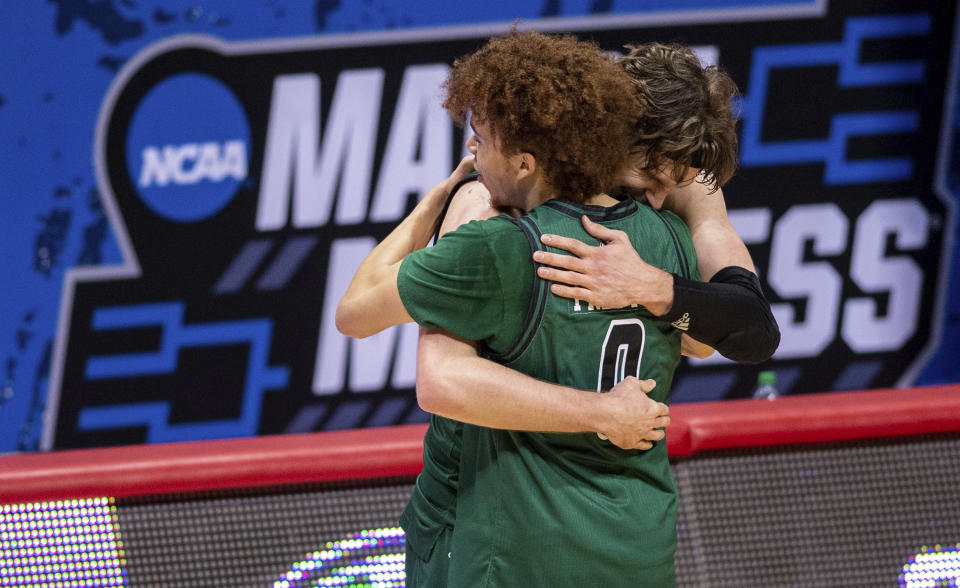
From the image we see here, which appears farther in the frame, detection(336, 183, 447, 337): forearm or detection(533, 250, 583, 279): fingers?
detection(336, 183, 447, 337): forearm

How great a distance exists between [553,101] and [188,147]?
3.31 m

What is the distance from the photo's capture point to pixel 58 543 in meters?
2.00

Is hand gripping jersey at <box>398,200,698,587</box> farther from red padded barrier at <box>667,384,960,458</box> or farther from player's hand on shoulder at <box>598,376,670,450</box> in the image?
red padded barrier at <box>667,384,960,458</box>

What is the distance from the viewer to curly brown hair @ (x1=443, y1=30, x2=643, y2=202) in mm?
1228

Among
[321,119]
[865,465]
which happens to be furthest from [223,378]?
[865,465]

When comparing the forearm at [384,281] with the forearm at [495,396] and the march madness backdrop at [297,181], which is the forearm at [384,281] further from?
the march madness backdrop at [297,181]

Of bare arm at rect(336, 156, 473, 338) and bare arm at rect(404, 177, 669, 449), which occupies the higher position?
bare arm at rect(336, 156, 473, 338)

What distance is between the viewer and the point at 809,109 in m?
4.54

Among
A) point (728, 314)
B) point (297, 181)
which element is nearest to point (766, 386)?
point (297, 181)

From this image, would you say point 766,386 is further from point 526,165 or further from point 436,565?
point 526,165

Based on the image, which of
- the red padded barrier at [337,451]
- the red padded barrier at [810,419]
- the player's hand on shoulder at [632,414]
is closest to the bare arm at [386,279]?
the player's hand on shoulder at [632,414]

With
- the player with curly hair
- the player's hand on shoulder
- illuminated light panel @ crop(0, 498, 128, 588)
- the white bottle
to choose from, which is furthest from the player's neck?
the white bottle

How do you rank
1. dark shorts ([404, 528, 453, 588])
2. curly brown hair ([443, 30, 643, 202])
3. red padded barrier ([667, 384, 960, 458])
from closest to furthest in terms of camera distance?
curly brown hair ([443, 30, 643, 202]), dark shorts ([404, 528, 453, 588]), red padded barrier ([667, 384, 960, 458])

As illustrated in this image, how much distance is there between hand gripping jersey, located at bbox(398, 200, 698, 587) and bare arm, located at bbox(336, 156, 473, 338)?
13cm
